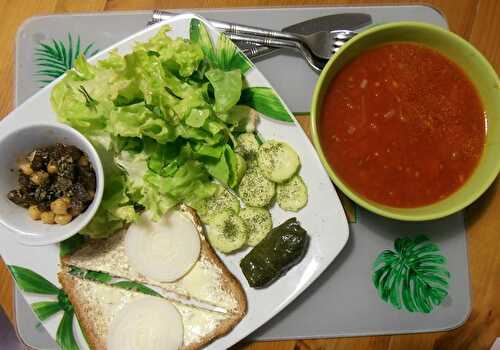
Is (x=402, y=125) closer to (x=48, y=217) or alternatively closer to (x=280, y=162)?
(x=280, y=162)

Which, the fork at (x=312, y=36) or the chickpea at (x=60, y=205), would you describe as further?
the fork at (x=312, y=36)

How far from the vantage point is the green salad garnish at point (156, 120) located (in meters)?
2.03

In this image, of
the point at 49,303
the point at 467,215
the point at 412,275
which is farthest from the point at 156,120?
the point at 467,215

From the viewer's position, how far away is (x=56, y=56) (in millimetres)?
2389

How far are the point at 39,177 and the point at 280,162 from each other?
1047 mm

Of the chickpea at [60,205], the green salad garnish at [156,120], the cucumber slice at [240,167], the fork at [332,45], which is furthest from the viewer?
the fork at [332,45]

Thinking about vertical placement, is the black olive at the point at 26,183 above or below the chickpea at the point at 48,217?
above

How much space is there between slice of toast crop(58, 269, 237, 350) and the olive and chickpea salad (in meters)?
0.44

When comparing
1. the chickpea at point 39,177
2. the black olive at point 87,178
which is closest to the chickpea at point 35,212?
the chickpea at point 39,177

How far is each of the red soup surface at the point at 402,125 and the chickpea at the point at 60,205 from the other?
3.57 feet

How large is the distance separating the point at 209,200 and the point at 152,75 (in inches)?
25.3

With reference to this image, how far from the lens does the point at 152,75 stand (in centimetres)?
206

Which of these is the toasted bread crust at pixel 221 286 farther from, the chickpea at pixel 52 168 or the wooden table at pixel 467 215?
the chickpea at pixel 52 168

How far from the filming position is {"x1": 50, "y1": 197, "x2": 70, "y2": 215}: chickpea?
1.85 metres
